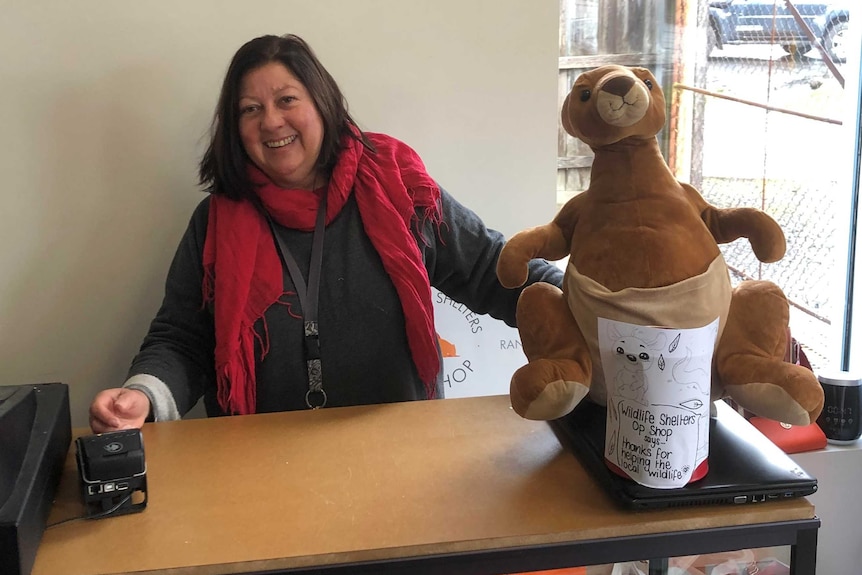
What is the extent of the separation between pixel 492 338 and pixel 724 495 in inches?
32.5

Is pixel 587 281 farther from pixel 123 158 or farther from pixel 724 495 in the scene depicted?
pixel 123 158

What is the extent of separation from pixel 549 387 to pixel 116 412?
0.62 meters

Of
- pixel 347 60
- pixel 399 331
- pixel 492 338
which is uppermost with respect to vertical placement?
pixel 347 60

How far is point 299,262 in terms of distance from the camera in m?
1.29

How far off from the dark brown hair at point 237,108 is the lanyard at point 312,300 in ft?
0.40

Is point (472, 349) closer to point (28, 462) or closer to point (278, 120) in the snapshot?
point (278, 120)

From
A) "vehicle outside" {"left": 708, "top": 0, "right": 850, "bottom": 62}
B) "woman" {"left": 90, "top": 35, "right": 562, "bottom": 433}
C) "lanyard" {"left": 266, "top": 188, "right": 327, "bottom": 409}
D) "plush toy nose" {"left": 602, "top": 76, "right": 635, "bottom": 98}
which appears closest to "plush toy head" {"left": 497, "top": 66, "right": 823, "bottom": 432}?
"plush toy nose" {"left": 602, "top": 76, "right": 635, "bottom": 98}

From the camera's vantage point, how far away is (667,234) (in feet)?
2.62

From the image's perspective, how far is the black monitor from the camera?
2.29 feet

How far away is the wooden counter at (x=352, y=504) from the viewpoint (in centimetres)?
75

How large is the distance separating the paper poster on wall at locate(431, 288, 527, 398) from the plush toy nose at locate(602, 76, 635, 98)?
2.65 feet

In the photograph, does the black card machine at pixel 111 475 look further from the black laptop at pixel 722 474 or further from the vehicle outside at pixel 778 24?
the vehicle outside at pixel 778 24

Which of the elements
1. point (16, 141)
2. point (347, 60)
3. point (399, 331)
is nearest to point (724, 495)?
point (399, 331)

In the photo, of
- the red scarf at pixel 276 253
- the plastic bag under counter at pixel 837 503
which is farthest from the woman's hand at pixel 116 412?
the plastic bag under counter at pixel 837 503
